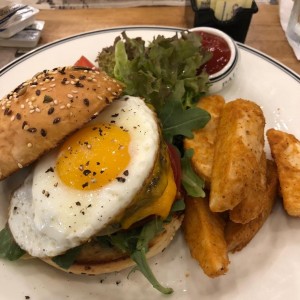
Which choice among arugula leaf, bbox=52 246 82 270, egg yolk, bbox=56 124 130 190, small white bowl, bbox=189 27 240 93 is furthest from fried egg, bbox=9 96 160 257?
small white bowl, bbox=189 27 240 93

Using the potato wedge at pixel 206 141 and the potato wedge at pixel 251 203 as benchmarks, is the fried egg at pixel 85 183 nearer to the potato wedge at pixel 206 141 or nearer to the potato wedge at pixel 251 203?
the potato wedge at pixel 206 141

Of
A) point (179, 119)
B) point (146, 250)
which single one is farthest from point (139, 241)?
point (179, 119)

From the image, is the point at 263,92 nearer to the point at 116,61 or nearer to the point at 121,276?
the point at 116,61

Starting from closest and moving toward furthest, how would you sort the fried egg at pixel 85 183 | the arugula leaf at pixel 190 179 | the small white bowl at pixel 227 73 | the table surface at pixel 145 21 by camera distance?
1. the fried egg at pixel 85 183
2. the arugula leaf at pixel 190 179
3. the small white bowl at pixel 227 73
4. the table surface at pixel 145 21

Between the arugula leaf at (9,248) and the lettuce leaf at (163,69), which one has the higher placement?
the lettuce leaf at (163,69)

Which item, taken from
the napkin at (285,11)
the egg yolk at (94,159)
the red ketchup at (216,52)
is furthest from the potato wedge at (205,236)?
the napkin at (285,11)

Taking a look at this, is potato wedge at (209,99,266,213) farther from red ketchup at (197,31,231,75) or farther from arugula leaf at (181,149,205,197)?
red ketchup at (197,31,231,75)

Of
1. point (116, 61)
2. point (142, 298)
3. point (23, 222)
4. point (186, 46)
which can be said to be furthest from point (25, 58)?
point (142, 298)
